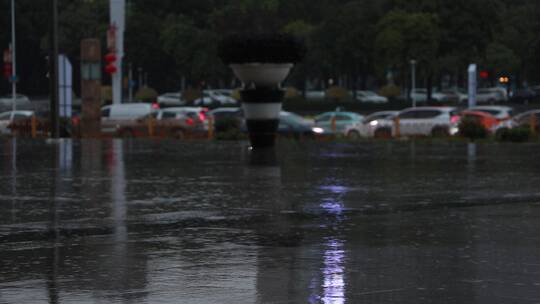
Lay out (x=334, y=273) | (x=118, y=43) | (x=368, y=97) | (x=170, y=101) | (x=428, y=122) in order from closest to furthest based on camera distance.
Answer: (x=334, y=273), (x=428, y=122), (x=118, y=43), (x=170, y=101), (x=368, y=97)

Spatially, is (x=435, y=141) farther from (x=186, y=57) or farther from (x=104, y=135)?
(x=186, y=57)

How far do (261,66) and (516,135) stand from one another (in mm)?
11480

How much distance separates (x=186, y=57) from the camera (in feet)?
326

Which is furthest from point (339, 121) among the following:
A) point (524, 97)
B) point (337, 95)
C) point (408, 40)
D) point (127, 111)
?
point (524, 97)

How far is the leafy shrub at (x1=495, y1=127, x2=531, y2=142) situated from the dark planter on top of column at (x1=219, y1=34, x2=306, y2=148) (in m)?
10.1

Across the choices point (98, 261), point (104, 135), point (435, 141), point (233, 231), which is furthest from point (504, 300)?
point (104, 135)

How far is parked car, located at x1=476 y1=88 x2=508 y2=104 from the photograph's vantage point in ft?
311

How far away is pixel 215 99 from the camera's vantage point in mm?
98000

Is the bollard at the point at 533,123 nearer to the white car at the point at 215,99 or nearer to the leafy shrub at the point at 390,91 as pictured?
the leafy shrub at the point at 390,91

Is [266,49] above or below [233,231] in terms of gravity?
above

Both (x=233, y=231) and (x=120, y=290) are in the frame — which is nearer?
(x=120, y=290)

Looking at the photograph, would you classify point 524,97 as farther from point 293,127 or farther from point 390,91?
point 293,127

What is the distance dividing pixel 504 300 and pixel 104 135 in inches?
1502

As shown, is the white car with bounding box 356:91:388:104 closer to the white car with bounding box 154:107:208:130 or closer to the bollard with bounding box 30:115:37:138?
the white car with bounding box 154:107:208:130
